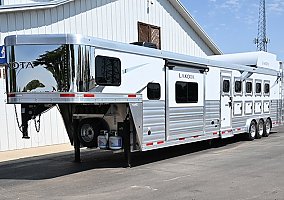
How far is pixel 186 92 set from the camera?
10.9m

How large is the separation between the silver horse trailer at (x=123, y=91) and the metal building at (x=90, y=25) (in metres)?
3.57

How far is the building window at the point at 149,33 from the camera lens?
719 inches

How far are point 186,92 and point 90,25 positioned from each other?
21.5 ft

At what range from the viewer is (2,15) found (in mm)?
12711

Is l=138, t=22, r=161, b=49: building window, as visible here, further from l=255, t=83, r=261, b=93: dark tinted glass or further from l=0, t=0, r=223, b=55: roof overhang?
l=255, t=83, r=261, b=93: dark tinted glass

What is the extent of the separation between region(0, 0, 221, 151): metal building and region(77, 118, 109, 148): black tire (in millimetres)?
4017

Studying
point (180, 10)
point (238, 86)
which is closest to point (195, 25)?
point (180, 10)

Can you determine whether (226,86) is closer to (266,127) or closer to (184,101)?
(184,101)

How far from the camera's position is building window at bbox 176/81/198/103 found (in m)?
10.6

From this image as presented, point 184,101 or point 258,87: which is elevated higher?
point 258,87

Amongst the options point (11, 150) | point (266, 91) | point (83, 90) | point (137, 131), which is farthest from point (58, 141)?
point (266, 91)

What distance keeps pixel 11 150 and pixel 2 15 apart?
4660 millimetres

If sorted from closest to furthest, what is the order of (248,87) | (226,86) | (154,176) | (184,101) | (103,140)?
(154,176) → (103,140) → (184,101) → (226,86) → (248,87)

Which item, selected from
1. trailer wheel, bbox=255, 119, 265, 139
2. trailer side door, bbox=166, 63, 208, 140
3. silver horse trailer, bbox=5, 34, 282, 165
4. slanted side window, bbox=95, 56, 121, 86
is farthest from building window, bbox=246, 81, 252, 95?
slanted side window, bbox=95, 56, 121, 86
